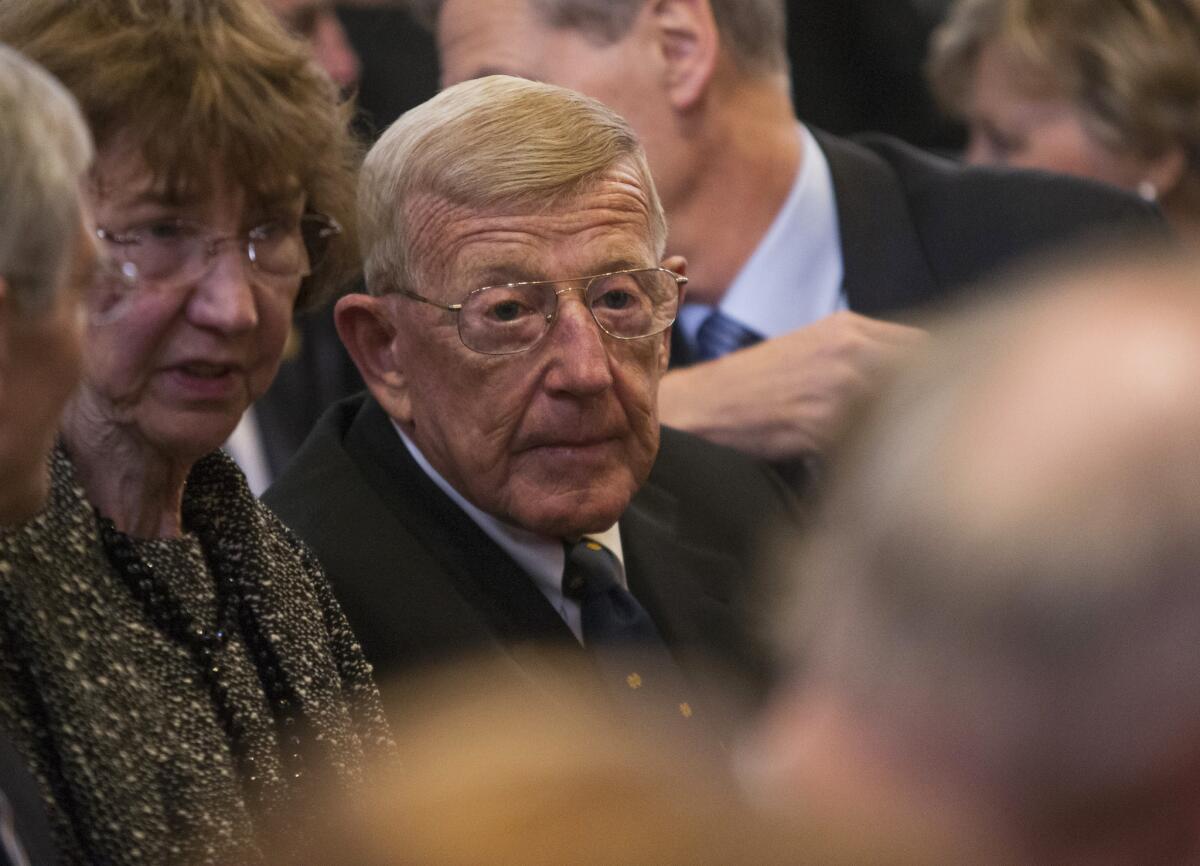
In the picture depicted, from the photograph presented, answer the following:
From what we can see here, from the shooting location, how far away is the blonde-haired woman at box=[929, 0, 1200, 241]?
4.22 meters

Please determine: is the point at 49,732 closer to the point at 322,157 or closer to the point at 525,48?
the point at 322,157

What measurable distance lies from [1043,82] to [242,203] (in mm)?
2698

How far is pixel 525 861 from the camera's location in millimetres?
752

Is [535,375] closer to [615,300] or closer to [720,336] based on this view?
[615,300]

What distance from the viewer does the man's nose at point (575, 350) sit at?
7.84ft

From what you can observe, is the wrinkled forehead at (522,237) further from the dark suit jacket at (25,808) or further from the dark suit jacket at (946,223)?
the dark suit jacket at (946,223)

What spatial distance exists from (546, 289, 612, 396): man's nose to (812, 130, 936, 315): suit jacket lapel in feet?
3.99

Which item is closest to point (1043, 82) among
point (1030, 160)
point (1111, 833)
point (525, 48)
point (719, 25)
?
point (1030, 160)

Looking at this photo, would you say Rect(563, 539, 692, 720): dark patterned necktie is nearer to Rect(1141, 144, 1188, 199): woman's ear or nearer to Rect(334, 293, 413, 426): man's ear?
Rect(334, 293, 413, 426): man's ear

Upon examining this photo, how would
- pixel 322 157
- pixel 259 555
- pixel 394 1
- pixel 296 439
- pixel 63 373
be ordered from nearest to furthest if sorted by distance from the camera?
pixel 63 373
pixel 259 555
pixel 322 157
pixel 296 439
pixel 394 1

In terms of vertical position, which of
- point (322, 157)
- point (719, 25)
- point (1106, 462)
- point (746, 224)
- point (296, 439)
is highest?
point (1106, 462)

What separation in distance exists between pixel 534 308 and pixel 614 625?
47cm

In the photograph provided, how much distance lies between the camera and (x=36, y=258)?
4.84 ft

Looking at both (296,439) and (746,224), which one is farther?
(296,439)
